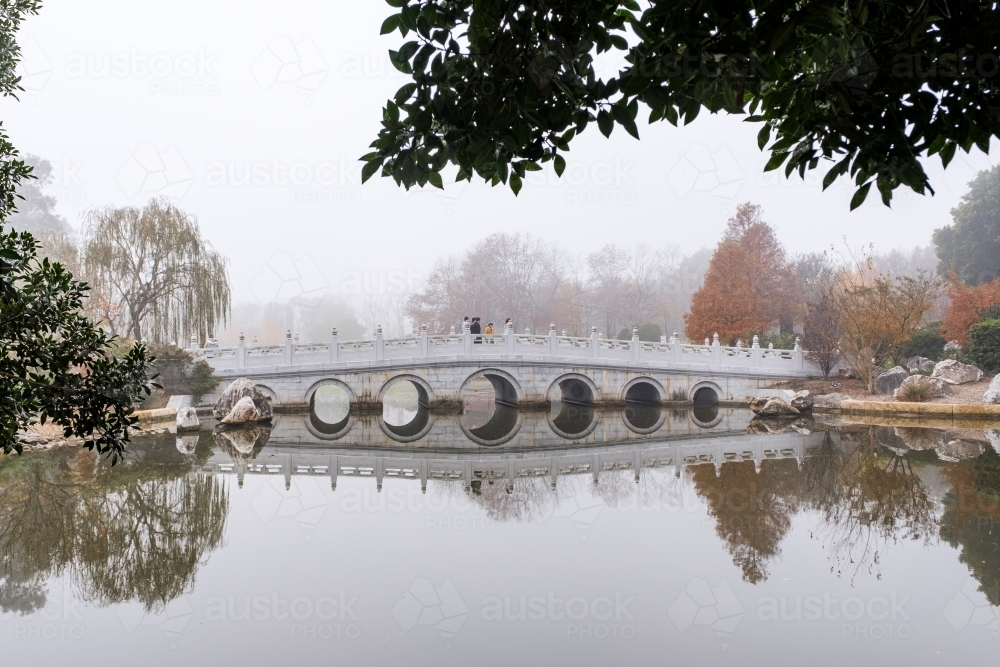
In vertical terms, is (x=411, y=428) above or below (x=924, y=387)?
below

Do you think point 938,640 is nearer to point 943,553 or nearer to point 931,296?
point 943,553

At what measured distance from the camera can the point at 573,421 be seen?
15.4 metres

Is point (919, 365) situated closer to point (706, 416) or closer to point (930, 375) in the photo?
point (930, 375)

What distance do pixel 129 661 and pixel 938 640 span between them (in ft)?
14.7

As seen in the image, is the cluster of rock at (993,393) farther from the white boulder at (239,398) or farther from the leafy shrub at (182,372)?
the leafy shrub at (182,372)

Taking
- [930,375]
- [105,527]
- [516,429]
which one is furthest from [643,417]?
[105,527]

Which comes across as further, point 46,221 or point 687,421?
point 46,221

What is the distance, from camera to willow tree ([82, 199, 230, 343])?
16578mm

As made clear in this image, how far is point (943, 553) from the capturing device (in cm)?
522

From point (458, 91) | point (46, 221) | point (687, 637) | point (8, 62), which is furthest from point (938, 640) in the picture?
point (46, 221)

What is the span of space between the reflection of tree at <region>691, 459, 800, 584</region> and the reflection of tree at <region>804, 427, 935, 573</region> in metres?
0.31

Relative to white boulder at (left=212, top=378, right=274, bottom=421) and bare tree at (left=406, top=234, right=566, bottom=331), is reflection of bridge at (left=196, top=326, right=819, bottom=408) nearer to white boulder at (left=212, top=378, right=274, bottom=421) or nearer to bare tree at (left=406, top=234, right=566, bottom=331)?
white boulder at (left=212, top=378, right=274, bottom=421)

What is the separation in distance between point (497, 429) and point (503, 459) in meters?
3.78

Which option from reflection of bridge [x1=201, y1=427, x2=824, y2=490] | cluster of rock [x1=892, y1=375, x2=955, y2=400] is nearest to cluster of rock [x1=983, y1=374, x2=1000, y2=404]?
cluster of rock [x1=892, y1=375, x2=955, y2=400]
